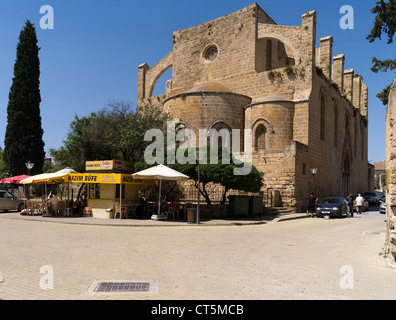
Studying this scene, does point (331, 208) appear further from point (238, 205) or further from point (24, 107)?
point (24, 107)

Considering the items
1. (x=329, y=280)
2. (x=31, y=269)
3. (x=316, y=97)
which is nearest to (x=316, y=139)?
(x=316, y=97)

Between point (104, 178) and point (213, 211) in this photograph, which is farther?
point (213, 211)

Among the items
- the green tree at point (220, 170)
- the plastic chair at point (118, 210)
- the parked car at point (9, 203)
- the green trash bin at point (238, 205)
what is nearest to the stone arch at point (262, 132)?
the green trash bin at point (238, 205)

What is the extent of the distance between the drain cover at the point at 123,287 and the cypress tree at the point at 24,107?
102ft

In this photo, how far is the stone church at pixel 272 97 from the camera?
2392 cm

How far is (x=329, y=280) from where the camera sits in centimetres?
Answer: 592

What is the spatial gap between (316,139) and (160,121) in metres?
12.7

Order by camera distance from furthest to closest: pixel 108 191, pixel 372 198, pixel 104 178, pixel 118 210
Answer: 1. pixel 372 198
2. pixel 108 191
3. pixel 118 210
4. pixel 104 178

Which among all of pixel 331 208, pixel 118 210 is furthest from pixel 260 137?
pixel 118 210

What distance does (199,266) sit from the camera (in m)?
6.94

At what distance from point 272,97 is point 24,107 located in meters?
23.0

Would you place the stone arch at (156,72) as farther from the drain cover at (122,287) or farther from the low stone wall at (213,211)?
the drain cover at (122,287)

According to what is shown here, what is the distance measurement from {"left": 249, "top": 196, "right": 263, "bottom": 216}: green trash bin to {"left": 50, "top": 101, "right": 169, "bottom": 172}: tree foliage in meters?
8.37

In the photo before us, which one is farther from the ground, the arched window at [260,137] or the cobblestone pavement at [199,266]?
the arched window at [260,137]
